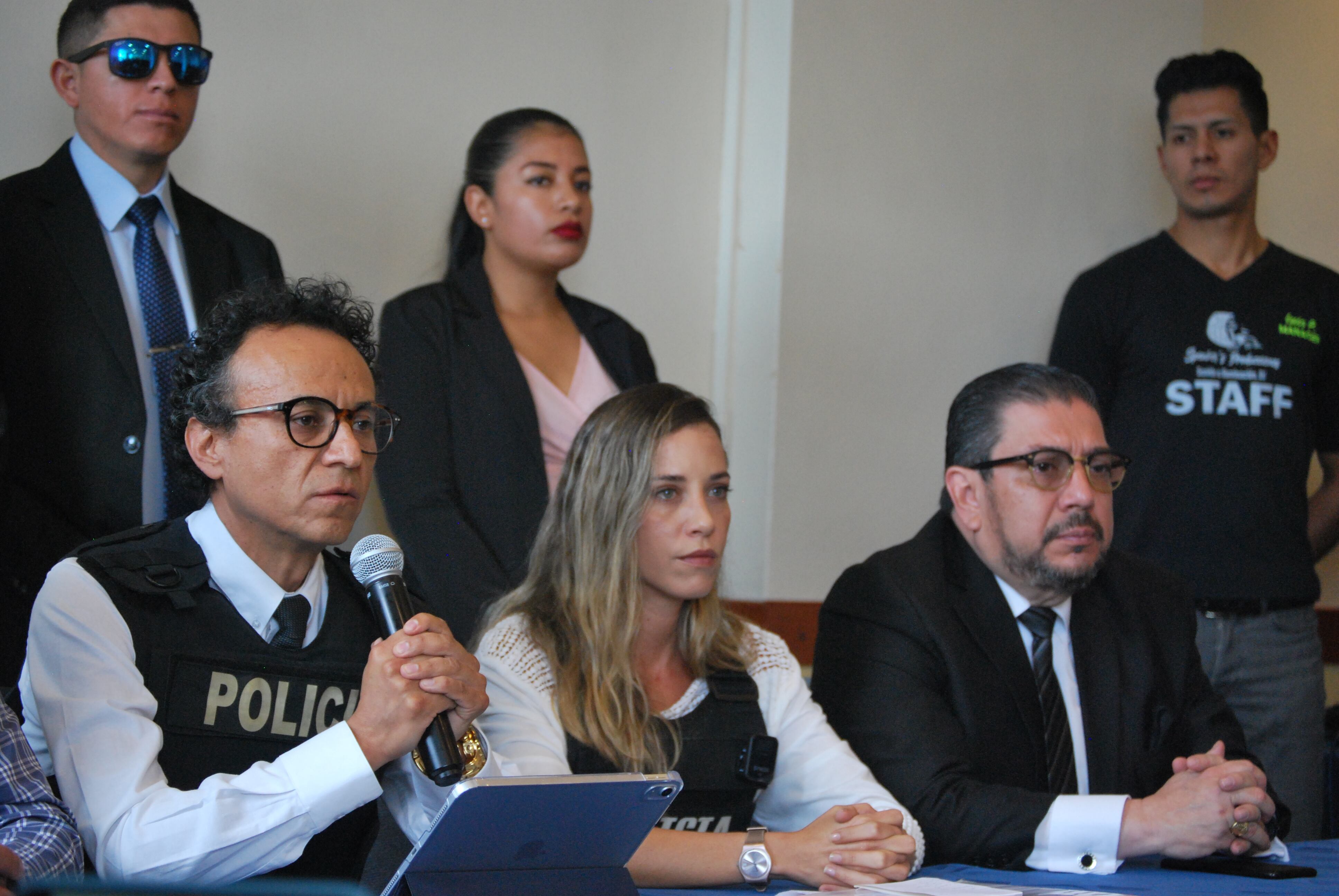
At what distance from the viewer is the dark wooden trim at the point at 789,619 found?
4031 millimetres

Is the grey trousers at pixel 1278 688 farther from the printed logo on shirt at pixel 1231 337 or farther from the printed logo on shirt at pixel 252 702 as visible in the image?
the printed logo on shirt at pixel 252 702

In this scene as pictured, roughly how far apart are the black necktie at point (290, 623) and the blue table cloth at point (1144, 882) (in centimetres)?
64

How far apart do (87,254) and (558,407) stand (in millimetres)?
1120

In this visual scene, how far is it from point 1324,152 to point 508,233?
3.08 metres

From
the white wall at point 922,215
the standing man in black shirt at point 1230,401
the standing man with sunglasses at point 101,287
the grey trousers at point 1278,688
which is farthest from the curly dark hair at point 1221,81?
the standing man with sunglasses at point 101,287

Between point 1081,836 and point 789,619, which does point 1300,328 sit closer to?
point 789,619

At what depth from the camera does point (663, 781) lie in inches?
64.5

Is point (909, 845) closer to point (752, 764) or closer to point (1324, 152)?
point (752, 764)

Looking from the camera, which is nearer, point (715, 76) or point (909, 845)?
point (909, 845)

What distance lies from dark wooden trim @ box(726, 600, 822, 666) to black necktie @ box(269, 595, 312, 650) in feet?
6.87

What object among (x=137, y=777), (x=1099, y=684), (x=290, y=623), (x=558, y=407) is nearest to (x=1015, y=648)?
(x=1099, y=684)

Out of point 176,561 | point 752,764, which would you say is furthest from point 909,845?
point 176,561

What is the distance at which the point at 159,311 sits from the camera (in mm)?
2826

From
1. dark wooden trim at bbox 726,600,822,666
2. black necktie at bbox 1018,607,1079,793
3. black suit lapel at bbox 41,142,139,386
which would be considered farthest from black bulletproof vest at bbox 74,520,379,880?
dark wooden trim at bbox 726,600,822,666
